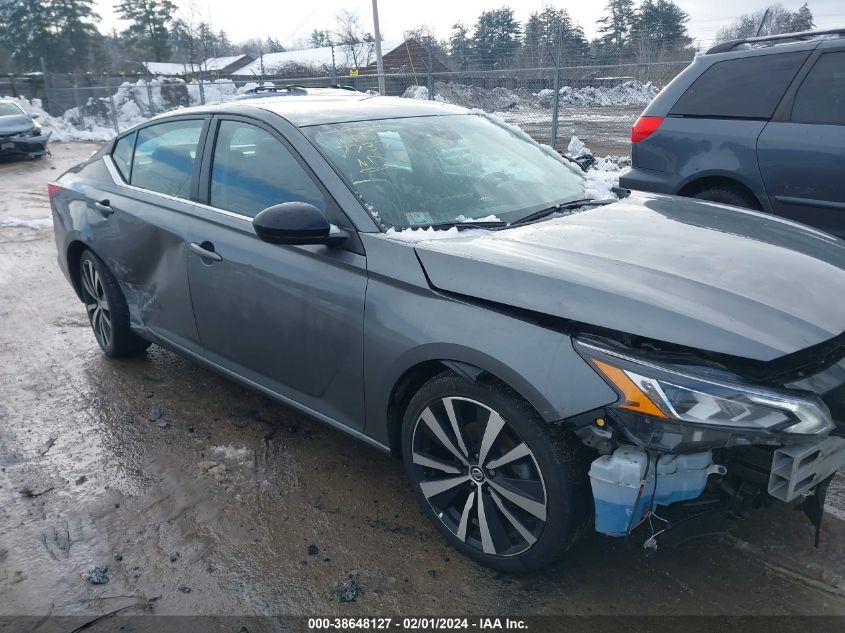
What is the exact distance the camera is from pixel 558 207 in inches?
123

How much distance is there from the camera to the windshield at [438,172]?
9.57ft

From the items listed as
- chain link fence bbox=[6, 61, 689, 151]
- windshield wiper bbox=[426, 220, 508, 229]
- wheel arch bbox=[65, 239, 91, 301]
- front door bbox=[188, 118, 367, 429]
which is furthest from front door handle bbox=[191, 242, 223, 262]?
chain link fence bbox=[6, 61, 689, 151]

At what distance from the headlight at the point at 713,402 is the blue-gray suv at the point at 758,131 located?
10.3 ft

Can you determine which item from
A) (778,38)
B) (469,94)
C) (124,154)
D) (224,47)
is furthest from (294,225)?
(224,47)

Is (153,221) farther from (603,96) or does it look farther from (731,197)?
(603,96)

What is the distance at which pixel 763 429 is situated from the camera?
1928 mm

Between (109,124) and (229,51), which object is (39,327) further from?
(229,51)

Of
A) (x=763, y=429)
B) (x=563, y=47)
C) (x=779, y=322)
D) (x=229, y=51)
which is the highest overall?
(x=229, y=51)

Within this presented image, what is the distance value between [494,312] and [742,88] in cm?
385

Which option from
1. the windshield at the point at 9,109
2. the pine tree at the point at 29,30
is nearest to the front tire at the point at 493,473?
the windshield at the point at 9,109

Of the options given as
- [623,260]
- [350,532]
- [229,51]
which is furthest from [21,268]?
[229,51]

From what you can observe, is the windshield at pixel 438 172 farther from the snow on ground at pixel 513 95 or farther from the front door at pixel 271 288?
the snow on ground at pixel 513 95

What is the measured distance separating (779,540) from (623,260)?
129 cm

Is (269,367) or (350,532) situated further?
(269,367)
